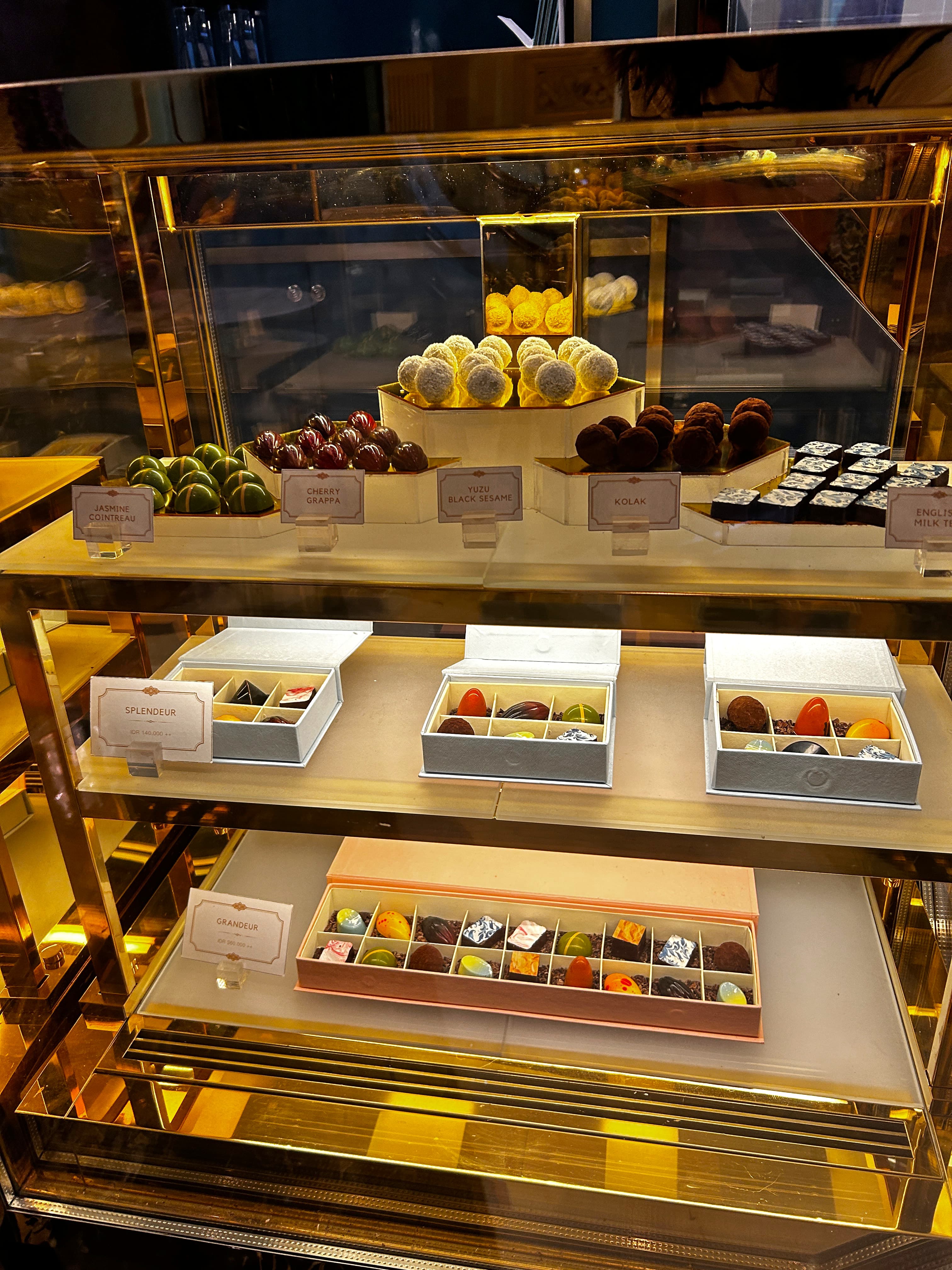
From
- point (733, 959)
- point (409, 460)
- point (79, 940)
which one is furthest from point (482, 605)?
point (79, 940)

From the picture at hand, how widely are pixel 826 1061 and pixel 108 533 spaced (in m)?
1.27

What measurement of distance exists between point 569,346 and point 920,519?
559 mm

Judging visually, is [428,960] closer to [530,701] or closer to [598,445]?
[530,701]

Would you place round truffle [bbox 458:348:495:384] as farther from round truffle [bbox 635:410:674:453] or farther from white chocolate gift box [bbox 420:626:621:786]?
white chocolate gift box [bbox 420:626:621:786]

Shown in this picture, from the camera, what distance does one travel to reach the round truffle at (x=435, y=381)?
51.1 inches

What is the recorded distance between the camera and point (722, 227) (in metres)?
1.35

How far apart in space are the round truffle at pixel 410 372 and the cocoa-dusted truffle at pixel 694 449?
0.38m

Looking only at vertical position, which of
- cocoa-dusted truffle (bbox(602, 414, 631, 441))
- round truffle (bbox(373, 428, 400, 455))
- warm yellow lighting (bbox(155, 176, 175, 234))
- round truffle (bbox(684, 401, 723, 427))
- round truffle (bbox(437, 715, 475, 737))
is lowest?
round truffle (bbox(437, 715, 475, 737))

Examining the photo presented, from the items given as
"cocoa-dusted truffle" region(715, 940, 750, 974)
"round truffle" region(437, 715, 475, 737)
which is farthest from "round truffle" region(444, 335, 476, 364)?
"cocoa-dusted truffle" region(715, 940, 750, 974)

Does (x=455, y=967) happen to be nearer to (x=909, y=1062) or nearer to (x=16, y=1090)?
(x=909, y=1062)

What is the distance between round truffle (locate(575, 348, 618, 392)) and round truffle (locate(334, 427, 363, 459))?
323 millimetres

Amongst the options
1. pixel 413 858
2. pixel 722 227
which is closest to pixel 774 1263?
pixel 413 858

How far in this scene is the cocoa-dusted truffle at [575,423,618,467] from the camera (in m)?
1.20

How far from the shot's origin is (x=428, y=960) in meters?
1.47
